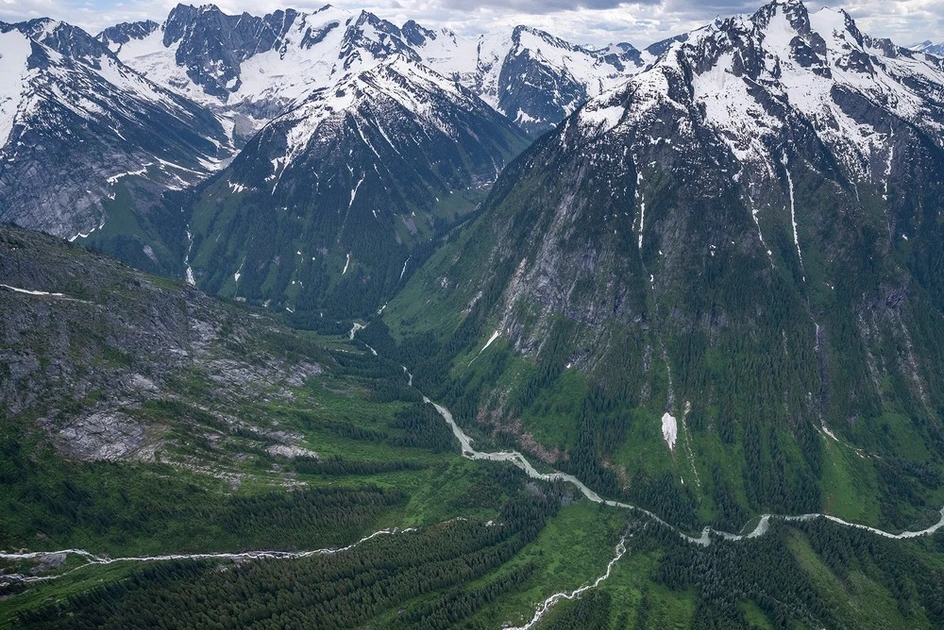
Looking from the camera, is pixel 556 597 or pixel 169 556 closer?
pixel 169 556

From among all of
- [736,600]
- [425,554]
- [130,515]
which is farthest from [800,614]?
[130,515]

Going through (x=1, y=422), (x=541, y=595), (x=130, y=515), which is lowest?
(x=541, y=595)

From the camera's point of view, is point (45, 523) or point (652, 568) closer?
point (45, 523)

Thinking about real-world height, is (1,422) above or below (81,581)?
above

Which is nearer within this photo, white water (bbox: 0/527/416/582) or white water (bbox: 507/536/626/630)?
white water (bbox: 0/527/416/582)

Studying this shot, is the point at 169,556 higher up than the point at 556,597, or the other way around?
the point at 169,556

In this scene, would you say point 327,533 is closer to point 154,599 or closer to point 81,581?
point 154,599

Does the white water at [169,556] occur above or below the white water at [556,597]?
above

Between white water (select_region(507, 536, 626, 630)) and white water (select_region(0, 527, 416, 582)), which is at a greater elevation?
white water (select_region(0, 527, 416, 582))

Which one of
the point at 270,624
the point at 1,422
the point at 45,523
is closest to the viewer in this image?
the point at 270,624

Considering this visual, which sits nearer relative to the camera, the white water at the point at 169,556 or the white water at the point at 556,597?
the white water at the point at 169,556

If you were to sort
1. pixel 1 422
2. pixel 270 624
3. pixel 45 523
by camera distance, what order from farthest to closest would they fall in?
pixel 1 422, pixel 45 523, pixel 270 624
